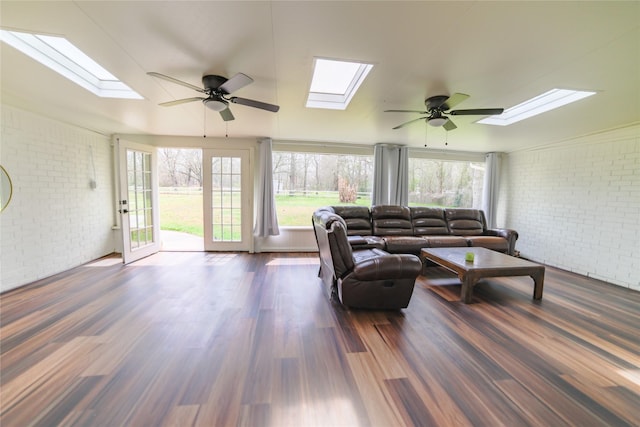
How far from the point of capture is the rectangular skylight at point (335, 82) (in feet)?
7.72

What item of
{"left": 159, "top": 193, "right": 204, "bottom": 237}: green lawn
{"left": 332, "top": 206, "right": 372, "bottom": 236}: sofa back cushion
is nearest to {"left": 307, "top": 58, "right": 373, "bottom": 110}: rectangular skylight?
{"left": 332, "top": 206, "right": 372, "bottom": 236}: sofa back cushion

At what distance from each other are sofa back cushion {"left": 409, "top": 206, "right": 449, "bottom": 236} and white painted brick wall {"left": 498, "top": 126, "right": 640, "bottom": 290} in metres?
1.93

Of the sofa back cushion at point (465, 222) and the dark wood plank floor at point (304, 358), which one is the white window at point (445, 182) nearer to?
the sofa back cushion at point (465, 222)

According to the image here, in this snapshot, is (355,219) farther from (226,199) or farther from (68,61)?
(68,61)

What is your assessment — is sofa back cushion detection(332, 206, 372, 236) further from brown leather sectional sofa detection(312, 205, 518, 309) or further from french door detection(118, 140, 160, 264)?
french door detection(118, 140, 160, 264)

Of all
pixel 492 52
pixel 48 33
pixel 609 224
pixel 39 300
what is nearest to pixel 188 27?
pixel 48 33

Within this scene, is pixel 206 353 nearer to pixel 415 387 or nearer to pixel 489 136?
pixel 415 387

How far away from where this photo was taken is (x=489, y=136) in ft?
14.1

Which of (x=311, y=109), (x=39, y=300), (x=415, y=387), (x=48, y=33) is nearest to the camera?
(x=415, y=387)

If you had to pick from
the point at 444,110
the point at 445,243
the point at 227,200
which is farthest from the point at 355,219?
the point at 227,200

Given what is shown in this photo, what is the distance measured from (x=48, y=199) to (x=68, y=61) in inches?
85.3

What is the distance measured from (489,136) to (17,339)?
6472 millimetres

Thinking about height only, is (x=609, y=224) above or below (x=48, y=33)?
below

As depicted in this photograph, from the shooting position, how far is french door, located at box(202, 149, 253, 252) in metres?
4.85
